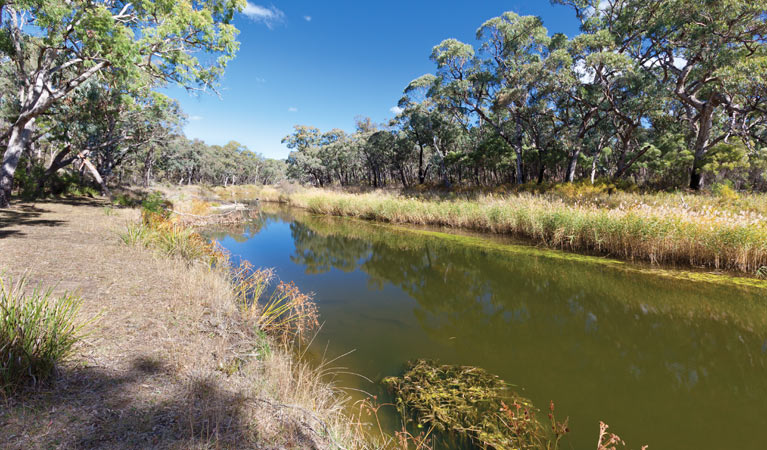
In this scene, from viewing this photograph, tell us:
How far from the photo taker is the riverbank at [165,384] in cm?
169

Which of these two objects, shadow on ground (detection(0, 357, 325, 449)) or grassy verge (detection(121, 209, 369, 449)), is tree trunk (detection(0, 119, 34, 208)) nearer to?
grassy verge (detection(121, 209, 369, 449))

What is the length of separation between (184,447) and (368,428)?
5.15 feet

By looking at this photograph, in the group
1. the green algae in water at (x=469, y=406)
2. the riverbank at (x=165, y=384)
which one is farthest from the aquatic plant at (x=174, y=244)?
the green algae in water at (x=469, y=406)

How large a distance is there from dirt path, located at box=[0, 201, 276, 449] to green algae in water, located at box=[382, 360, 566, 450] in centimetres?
169

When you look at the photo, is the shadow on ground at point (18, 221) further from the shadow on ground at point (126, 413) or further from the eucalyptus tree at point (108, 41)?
the shadow on ground at point (126, 413)

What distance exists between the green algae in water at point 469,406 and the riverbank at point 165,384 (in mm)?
765

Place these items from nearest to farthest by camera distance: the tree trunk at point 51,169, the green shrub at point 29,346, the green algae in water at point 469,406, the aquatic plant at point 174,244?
the green shrub at point 29,346 < the green algae in water at point 469,406 < the aquatic plant at point 174,244 < the tree trunk at point 51,169

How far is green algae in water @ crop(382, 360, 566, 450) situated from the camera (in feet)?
8.05

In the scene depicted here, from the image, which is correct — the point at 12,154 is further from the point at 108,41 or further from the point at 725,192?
the point at 725,192

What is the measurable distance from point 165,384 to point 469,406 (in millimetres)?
2678

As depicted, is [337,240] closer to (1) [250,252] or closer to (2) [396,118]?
(1) [250,252]

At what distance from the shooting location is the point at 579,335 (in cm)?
436

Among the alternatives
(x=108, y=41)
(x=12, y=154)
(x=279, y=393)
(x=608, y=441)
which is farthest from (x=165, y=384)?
(x=12, y=154)

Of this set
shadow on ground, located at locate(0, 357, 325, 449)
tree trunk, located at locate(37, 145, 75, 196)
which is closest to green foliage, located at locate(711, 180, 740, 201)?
shadow on ground, located at locate(0, 357, 325, 449)
